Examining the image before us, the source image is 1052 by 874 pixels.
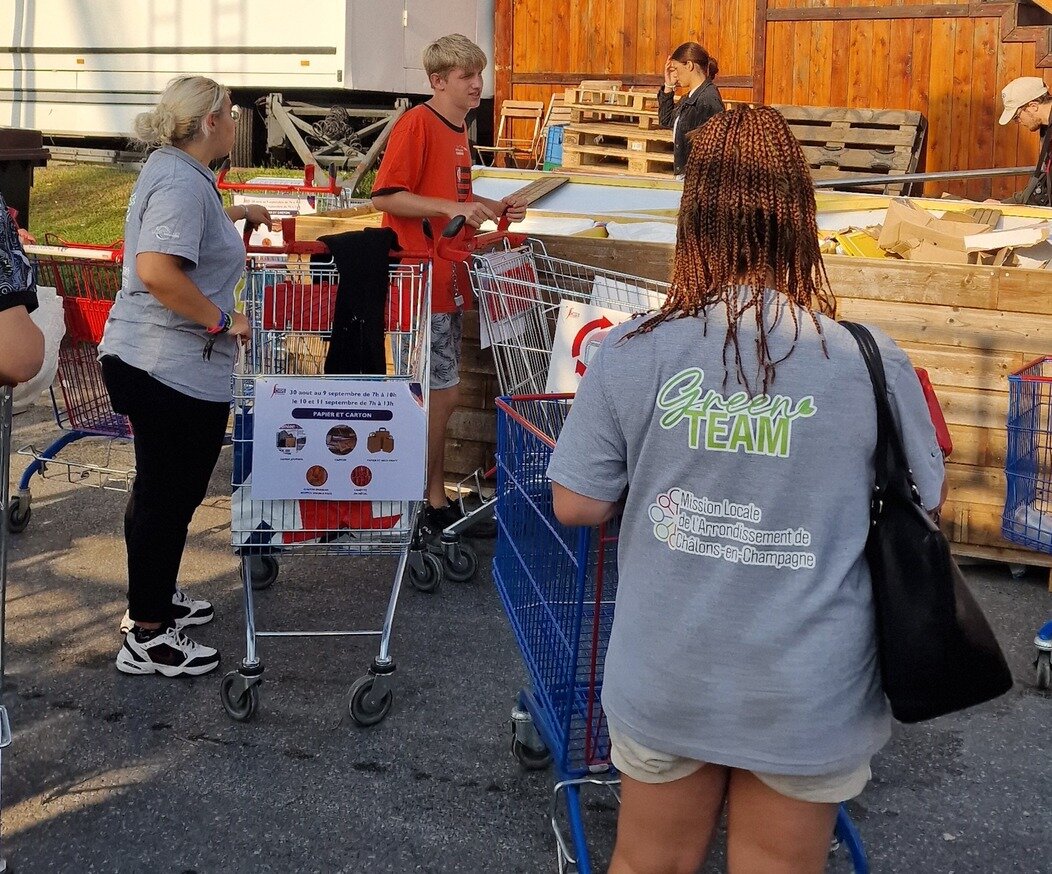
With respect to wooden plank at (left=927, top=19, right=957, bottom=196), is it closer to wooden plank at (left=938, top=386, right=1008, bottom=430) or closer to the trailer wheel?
the trailer wheel

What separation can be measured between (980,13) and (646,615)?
13060mm

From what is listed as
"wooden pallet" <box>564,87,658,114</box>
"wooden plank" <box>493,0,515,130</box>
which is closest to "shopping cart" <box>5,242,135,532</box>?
"wooden pallet" <box>564,87,658,114</box>

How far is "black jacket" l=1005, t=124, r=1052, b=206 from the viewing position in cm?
822

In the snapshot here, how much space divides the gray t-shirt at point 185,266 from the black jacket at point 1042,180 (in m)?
6.05

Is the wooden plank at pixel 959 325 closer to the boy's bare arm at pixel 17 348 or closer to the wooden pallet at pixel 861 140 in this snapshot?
the boy's bare arm at pixel 17 348

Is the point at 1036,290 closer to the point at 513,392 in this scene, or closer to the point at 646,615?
the point at 513,392

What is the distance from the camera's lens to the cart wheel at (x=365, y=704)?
3.92 meters

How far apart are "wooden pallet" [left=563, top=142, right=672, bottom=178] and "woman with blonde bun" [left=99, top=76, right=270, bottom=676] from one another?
8.27m

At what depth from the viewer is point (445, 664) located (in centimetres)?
446

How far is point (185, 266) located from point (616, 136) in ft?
32.9

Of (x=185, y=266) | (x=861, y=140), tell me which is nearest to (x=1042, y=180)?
(x=861, y=140)

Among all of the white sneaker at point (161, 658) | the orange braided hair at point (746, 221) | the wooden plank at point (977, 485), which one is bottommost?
the white sneaker at point (161, 658)

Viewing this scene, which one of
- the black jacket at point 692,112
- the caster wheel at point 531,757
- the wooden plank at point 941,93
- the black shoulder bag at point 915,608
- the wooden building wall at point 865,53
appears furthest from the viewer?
the wooden plank at point 941,93

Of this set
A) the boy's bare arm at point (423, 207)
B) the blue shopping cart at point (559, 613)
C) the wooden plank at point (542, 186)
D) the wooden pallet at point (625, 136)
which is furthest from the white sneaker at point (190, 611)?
the wooden pallet at point (625, 136)
